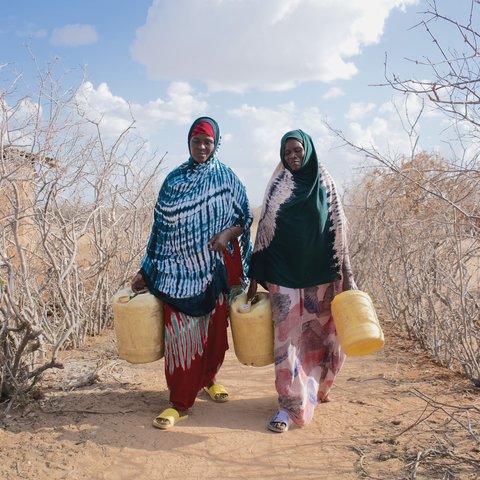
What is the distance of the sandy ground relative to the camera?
101 inches

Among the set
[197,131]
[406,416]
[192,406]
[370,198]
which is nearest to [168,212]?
[197,131]

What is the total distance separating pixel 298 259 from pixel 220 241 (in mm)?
463

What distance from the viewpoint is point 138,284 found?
3.24m

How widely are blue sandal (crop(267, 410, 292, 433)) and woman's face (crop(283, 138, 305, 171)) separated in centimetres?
141

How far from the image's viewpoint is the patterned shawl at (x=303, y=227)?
2961 millimetres

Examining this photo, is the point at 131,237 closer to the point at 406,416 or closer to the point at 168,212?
the point at 168,212

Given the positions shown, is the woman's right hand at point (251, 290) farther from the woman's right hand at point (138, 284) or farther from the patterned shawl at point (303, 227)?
the woman's right hand at point (138, 284)

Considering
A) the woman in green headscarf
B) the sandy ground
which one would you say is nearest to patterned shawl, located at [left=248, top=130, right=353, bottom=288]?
the woman in green headscarf

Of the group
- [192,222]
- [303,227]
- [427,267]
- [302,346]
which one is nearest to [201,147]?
[192,222]

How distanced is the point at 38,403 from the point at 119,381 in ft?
2.29

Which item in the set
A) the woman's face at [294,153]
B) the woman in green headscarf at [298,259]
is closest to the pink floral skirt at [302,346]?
the woman in green headscarf at [298,259]

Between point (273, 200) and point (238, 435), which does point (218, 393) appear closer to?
point (238, 435)

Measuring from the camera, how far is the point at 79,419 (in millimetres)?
3090

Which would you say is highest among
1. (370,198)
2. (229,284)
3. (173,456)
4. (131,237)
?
(370,198)
